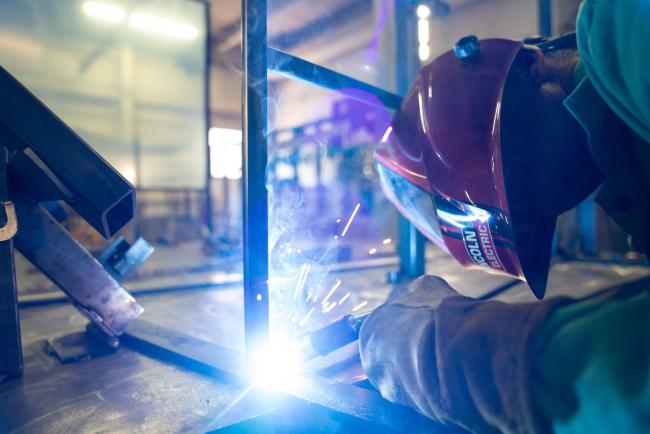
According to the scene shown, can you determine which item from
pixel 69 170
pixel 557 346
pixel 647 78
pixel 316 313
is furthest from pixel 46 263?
pixel 647 78

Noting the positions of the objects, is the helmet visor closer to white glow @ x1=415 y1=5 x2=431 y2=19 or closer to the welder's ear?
the welder's ear

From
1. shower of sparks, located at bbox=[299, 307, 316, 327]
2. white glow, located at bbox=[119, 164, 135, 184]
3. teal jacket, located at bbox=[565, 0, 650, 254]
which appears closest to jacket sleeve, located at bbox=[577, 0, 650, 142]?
teal jacket, located at bbox=[565, 0, 650, 254]

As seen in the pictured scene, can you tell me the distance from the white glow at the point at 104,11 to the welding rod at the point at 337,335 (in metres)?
5.41

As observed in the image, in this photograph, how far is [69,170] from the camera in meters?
0.80

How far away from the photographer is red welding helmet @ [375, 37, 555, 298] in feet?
2.93

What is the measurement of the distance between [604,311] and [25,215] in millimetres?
1086

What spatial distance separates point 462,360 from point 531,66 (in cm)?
71

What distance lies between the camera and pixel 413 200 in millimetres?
1056

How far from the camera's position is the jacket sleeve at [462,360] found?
18.7 inches

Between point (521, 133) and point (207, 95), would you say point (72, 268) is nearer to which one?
point (521, 133)

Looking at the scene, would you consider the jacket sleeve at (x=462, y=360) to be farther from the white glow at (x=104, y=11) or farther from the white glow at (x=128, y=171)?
the white glow at (x=104, y=11)

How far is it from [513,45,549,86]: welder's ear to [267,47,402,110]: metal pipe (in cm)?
45

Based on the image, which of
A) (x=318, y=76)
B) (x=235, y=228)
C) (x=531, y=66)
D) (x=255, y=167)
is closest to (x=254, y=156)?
(x=255, y=167)

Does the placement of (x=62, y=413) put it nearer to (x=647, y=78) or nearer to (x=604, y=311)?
(x=604, y=311)
